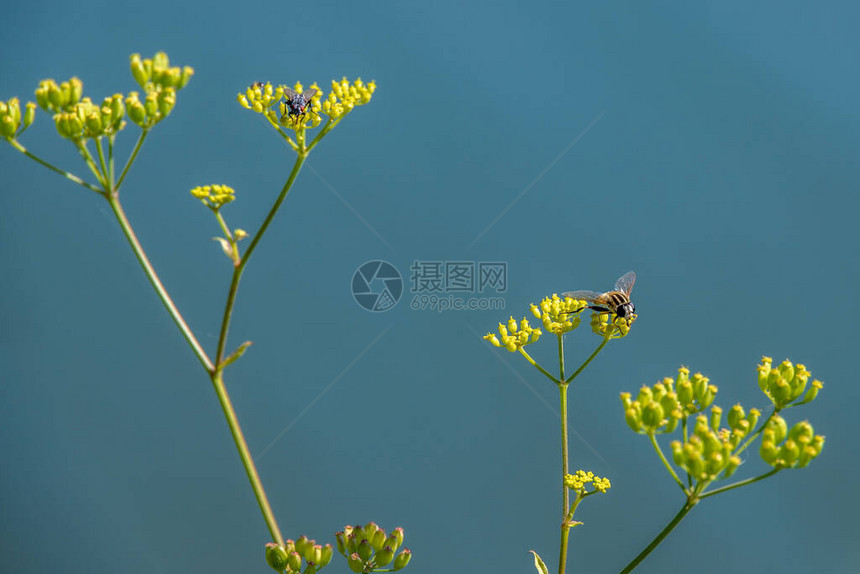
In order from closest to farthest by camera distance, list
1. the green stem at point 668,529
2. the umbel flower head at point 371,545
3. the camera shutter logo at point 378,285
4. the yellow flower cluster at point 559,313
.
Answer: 1. the green stem at point 668,529
2. the umbel flower head at point 371,545
3. the yellow flower cluster at point 559,313
4. the camera shutter logo at point 378,285

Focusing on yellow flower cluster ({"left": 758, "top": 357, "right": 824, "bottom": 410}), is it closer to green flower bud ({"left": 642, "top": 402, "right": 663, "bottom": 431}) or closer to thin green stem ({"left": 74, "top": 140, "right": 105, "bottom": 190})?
green flower bud ({"left": 642, "top": 402, "right": 663, "bottom": 431})

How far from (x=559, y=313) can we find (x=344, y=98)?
330 millimetres

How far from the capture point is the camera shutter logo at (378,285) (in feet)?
6.10

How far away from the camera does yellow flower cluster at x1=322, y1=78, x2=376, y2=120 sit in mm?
682

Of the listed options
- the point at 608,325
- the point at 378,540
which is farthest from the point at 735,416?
the point at 378,540

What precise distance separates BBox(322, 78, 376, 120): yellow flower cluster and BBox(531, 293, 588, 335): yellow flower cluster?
0.29 m

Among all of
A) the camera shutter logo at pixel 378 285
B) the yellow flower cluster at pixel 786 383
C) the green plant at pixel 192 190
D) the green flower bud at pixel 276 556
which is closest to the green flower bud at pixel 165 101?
the green plant at pixel 192 190

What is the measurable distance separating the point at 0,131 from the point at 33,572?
2.11 metres

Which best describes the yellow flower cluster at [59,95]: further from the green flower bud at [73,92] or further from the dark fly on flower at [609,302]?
the dark fly on flower at [609,302]

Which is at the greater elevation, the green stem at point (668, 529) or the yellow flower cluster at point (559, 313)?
the yellow flower cluster at point (559, 313)

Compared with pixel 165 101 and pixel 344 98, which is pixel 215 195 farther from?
pixel 344 98

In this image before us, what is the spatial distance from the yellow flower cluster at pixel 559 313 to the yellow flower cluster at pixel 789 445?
236mm

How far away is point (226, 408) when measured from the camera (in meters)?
0.52

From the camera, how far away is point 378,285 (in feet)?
6.09
